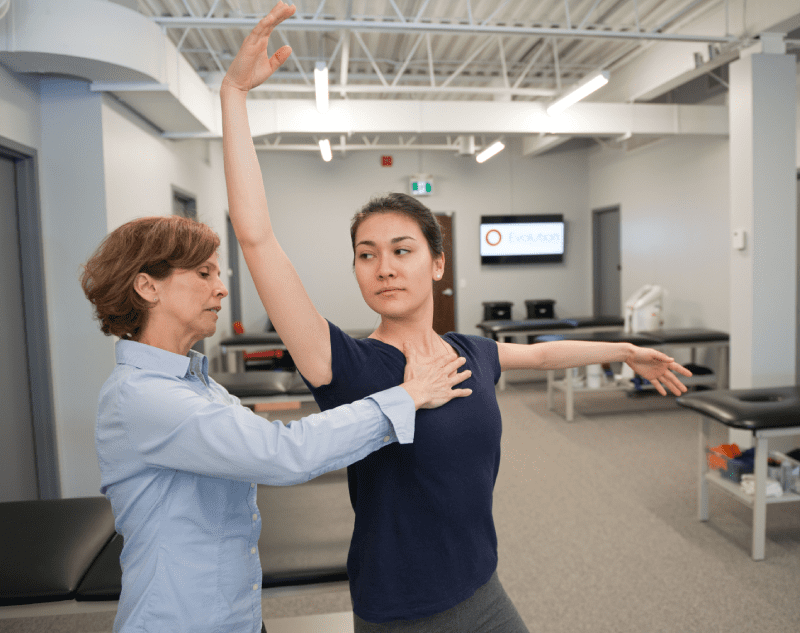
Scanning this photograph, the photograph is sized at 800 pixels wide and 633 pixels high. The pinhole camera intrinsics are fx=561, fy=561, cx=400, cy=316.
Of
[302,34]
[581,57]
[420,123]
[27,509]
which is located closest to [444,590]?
[27,509]

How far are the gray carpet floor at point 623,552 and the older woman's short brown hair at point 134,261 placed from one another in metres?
0.99

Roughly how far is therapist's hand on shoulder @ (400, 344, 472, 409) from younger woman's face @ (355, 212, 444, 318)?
119 millimetres

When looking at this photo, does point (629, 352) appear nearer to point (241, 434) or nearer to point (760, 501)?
point (241, 434)

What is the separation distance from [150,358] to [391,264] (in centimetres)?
47

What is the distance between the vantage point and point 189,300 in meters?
1.08

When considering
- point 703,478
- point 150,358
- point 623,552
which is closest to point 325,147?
point 703,478

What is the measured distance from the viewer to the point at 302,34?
5.47m

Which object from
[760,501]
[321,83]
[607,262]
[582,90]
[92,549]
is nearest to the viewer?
[92,549]

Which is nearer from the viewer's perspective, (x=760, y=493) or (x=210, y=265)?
(x=210, y=265)

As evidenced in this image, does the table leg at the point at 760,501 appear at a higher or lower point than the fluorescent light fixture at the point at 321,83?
lower

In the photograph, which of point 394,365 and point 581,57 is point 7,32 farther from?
point 581,57

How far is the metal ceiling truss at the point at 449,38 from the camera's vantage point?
3.85 m

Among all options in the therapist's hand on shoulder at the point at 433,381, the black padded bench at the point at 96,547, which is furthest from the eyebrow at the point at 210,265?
the black padded bench at the point at 96,547

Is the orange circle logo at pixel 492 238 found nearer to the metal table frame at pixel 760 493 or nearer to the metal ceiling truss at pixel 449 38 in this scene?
the metal ceiling truss at pixel 449 38
